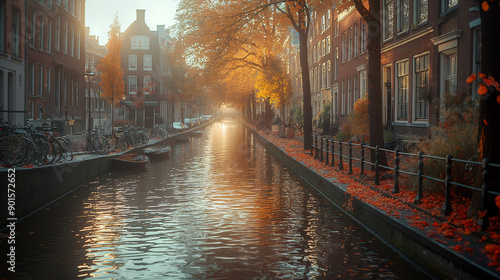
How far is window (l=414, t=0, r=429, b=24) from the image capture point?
21.1m

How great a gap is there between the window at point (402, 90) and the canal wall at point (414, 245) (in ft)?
42.7

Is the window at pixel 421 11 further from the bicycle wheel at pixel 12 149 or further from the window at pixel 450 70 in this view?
the bicycle wheel at pixel 12 149

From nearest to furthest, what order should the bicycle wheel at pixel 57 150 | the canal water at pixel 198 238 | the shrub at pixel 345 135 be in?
the canal water at pixel 198 238 < the bicycle wheel at pixel 57 150 < the shrub at pixel 345 135

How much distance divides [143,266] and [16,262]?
1717mm

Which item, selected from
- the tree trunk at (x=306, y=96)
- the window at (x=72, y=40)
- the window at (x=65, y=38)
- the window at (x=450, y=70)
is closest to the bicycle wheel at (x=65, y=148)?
the tree trunk at (x=306, y=96)

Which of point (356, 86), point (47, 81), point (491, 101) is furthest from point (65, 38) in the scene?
point (491, 101)

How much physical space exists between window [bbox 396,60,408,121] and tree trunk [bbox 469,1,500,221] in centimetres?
1621

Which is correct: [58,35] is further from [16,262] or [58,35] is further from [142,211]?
[16,262]

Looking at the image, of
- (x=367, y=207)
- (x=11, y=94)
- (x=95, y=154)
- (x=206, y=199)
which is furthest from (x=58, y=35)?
(x=367, y=207)

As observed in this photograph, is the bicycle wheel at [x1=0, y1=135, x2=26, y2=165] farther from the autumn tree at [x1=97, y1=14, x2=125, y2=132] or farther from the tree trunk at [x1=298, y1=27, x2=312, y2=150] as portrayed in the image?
the autumn tree at [x1=97, y1=14, x2=125, y2=132]

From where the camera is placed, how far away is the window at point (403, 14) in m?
23.4

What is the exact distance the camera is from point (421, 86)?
21297 mm

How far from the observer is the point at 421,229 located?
7.18 meters

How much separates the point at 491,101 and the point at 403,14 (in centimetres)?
1769
